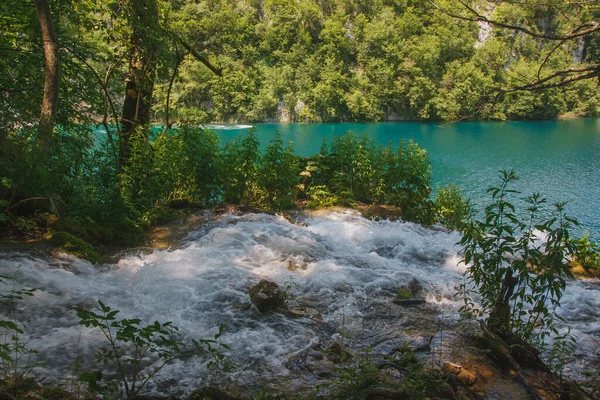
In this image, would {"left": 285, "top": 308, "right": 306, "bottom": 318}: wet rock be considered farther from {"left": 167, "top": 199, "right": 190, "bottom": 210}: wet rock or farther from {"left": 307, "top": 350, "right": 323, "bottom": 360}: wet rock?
{"left": 167, "top": 199, "right": 190, "bottom": 210}: wet rock

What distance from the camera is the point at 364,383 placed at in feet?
10.3

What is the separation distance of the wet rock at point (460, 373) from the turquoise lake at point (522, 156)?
27.0 feet

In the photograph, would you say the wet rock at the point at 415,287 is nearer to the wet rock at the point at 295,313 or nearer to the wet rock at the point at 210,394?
the wet rock at the point at 295,313

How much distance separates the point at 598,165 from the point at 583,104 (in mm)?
25845

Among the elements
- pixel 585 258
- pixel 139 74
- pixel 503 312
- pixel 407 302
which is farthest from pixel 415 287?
pixel 139 74

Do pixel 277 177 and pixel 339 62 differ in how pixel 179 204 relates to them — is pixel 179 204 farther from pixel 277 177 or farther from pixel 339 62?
pixel 339 62

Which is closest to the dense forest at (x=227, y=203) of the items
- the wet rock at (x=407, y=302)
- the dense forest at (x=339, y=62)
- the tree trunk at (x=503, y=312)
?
the tree trunk at (x=503, y=312)

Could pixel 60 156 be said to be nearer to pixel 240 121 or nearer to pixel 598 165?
pixel 598 165

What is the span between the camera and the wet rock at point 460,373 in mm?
3617

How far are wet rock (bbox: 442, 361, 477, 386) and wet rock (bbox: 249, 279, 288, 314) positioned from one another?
1.95 m

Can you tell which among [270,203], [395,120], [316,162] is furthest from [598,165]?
[395,120]

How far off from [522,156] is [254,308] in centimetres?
2720

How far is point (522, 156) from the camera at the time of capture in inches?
1081

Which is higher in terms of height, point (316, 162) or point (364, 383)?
point (316, 162)
